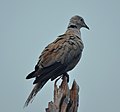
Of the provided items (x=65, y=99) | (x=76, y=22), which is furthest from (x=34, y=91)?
(x=76, y=22)

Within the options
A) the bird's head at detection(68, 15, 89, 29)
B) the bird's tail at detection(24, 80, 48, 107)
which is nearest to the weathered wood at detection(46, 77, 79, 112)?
the bird's tail at detection(24, 80, 48, 107)

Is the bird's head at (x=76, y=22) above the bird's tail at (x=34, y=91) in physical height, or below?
above

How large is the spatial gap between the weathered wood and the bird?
0.45 m

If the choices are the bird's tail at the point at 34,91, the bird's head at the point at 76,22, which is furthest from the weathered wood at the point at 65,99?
the bird's head at the point at 76,22

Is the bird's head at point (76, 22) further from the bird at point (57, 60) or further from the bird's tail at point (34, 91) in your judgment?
the bird's tail at point (34, 91)

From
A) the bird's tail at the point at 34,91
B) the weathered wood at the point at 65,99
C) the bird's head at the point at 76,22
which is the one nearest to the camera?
the weathered wood at the point at 65,99

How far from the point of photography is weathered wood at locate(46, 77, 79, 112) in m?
5.84

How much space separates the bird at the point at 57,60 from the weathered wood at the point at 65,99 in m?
0.45

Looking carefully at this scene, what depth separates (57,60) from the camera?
7.00m

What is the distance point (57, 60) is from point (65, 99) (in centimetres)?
123

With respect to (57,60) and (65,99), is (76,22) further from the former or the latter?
(65,99)

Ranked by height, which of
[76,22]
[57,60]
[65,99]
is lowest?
[65,99]

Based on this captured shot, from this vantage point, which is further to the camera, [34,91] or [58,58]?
[58,58]

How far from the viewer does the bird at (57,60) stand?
6.65 metres
